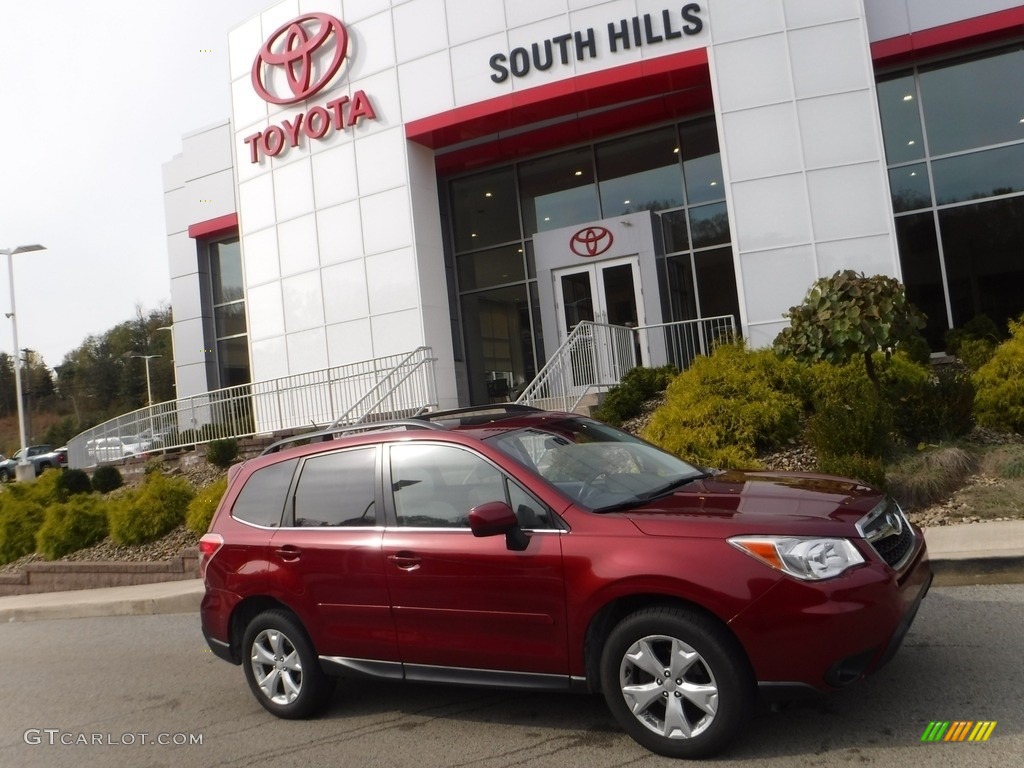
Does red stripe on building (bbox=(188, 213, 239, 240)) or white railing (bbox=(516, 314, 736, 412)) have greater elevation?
red stripe on building (bbox=(188, 213, 239, 240))

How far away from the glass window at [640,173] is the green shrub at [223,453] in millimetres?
9178

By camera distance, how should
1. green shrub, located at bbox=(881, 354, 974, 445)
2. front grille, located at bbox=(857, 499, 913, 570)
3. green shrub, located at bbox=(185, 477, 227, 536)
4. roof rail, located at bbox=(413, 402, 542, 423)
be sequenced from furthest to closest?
green shrub, located at bbox=(185, 477, 227, 536) → green shrub, located at bbox=(881, 354, 974, 445) → roof rail, located at bbox=(413, 402, 542, 423) → front grille, located at bbox=(857, 499, 913, 570)

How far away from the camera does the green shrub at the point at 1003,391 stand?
920 centimetres

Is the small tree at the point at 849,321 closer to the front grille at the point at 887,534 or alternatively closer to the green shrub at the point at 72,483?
the front grille at the point at 887,534

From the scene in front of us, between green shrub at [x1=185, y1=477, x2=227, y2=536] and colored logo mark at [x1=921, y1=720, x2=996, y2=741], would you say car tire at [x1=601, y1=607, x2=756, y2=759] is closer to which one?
colored logo mark at [x1=921, y1=720, x2=996, y2=741]

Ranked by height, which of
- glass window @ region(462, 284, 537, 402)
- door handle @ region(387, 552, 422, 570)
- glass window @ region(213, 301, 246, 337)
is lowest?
door handle @ region(387, 552, 422, 570)

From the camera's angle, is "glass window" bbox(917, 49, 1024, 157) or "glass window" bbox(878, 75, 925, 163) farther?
"glass window" bbox(878, 75, 925, 163)

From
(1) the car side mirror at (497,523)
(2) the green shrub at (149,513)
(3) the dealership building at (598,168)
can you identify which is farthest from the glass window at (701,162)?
(1) the car side mirror at (497,523)

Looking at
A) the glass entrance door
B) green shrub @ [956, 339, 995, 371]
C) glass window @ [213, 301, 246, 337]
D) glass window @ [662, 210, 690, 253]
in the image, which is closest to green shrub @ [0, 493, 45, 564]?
the glass entrance door

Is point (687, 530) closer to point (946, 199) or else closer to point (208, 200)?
point (946, 199)

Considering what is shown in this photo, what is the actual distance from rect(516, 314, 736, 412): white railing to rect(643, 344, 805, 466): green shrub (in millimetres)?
2646

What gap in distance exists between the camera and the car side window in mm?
4969

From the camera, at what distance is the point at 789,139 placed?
14570mm

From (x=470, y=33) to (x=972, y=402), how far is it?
11830mm
